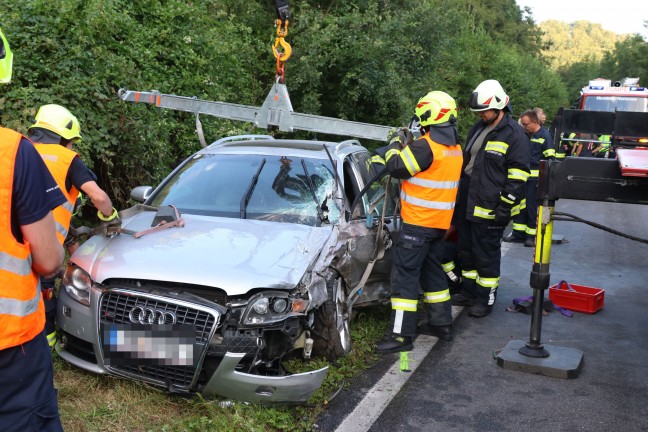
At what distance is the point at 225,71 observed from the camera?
1098cm

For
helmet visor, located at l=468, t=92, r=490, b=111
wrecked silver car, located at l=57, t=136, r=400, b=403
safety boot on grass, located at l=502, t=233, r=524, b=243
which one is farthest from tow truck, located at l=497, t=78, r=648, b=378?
safety boot on grass, located at l=502, t=233, r=524, b=243

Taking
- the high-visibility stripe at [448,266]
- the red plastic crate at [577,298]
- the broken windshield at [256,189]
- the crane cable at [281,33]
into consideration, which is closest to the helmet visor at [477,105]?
the high-visibility stripe at [448,266]

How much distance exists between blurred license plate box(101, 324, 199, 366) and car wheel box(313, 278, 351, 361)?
1.07 m

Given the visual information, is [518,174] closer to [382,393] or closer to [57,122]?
[382,393]

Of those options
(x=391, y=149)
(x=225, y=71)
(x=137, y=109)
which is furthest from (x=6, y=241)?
(x=225, y=71)

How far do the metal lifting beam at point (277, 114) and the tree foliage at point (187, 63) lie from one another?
0.52m

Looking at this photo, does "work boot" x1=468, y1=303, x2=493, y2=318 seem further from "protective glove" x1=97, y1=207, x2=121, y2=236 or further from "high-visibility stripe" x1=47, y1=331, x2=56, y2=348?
"high-visibility stripe" x1=47, y1=331, x2=56, y2=348

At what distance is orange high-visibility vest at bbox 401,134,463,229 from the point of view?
5.55m

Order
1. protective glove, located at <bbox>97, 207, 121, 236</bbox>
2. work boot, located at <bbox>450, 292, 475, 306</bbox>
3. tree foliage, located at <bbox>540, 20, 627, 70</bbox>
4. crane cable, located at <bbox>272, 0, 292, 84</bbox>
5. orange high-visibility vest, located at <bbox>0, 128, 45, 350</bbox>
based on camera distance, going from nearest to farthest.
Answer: orange high-visibility vest, located at <bbox>0, 128, 45, 350</bbox> → protective glove, located at <bbox>97, 207, 121, 236</bbox> → crane cable, located at <bbox>272, 0, 292, 84</bbox> → work boot, located at <bbox>450, 292, 475, 306</bbox> → tree foliage, located at <bbox>540, 20, 627, 70</bbox>

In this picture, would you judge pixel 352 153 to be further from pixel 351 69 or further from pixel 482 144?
pixel 351 69

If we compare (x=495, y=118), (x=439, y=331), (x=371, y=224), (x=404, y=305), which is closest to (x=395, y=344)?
(x=404, y=305)

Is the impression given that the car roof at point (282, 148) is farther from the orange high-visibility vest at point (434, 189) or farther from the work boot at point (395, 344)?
the work boot at point (395, 344)

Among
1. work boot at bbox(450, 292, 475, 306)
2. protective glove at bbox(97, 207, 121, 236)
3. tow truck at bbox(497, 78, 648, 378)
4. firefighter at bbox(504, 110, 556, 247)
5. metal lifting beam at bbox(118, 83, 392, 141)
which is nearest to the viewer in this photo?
protective glove at bbox(97, 207, 121, 236)

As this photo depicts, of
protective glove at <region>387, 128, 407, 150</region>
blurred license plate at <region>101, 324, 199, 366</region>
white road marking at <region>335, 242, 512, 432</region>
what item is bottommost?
white road marking at <region>335, 242, 512, 432</region>
